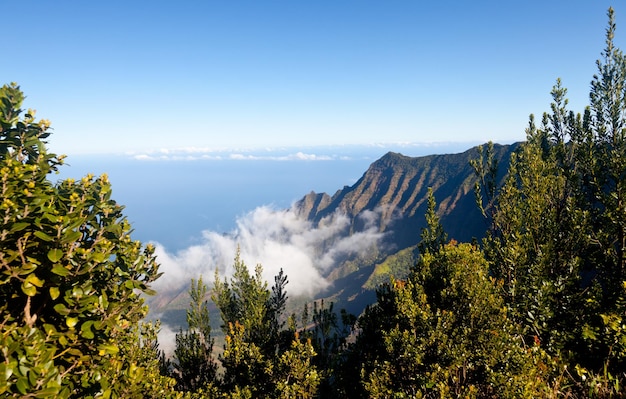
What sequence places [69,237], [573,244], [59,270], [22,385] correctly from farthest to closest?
1. [573,244]
2. [69,237]
3. [59,270]
4. [22,385]

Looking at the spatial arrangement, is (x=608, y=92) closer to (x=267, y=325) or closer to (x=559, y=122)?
(x=559, y=122)

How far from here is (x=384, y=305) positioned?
20.3 m

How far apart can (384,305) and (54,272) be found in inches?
728

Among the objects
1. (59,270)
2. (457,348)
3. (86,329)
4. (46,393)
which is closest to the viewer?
(46,393)

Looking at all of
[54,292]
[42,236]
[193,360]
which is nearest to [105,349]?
[54,292]

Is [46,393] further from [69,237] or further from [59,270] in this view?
[69,237]

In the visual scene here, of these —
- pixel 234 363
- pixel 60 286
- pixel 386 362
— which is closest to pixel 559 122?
pixel 386 362

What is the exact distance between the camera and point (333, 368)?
19.9 metres

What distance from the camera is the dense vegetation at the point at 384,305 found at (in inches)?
205

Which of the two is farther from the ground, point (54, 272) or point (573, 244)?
point (54, 272)

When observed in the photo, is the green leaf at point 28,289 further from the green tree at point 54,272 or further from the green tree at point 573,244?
the green tree at point 573,244

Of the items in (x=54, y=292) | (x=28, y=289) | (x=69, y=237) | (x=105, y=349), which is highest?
(x=69, y=237)

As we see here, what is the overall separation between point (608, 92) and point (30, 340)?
34690 mm

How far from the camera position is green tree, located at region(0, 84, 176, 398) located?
462 centimetres
